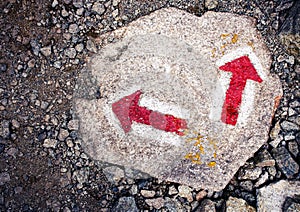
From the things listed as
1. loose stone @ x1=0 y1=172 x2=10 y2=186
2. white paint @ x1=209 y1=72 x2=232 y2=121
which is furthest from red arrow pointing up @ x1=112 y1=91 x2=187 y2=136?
loose stone @ x1=0 y1=172 x2=10 y2=186

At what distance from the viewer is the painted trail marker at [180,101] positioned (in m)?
2.70

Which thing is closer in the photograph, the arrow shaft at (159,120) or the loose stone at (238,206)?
the loose stone at (238,206)

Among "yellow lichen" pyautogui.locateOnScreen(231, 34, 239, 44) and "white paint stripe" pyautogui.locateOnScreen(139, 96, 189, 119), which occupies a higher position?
"yellow lichen" pyautogui.locateOnScreen(231, 34, 239, 44)

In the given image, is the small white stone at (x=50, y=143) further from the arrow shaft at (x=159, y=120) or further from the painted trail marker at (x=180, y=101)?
the arrow shaft at (x=159, y=120)

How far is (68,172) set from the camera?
2676 millimetres

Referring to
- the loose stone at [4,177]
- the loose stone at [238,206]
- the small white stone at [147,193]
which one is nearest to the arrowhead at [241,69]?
the loose stone at [238,206]

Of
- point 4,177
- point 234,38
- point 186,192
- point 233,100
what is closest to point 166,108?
point 233,100

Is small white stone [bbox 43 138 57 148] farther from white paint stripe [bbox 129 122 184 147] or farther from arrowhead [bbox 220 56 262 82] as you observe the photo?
arrowhead [bbox 220 56 262 82]

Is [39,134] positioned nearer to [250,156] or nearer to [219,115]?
[219,115]

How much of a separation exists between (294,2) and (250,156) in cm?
116

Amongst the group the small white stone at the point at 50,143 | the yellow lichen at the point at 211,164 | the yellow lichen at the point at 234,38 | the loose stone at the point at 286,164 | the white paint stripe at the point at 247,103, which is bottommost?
the yellow lichen at the point at 211,164

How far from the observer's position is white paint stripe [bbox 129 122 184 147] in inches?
107

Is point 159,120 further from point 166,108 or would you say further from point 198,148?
point 198,148

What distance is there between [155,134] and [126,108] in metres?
0.28
